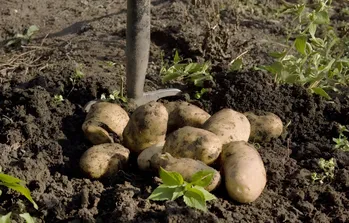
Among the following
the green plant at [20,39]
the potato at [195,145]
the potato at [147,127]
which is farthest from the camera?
the green plant at [20,39]

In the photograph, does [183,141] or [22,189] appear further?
[183,141]

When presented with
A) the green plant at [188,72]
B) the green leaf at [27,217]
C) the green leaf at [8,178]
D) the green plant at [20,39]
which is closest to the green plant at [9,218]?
the green leaf at [27,217]

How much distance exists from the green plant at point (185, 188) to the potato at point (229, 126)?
0.38m

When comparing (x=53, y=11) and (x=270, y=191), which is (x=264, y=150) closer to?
(x=270, y=191)

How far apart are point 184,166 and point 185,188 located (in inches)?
6.9

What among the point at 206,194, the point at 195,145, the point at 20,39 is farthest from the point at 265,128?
the point at 20,39

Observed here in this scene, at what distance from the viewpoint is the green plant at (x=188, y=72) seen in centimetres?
331

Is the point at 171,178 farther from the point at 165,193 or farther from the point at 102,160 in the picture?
the point at 102,160

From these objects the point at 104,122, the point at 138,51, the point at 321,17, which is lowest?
the point at 104,122

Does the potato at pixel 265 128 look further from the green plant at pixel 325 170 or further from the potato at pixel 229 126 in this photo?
the green plant at pixel 325 170

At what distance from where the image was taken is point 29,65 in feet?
11.8

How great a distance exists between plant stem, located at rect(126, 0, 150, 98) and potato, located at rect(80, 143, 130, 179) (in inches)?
18.5

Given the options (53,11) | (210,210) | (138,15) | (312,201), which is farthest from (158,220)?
(53,11)

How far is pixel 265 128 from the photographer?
9.57 ft
